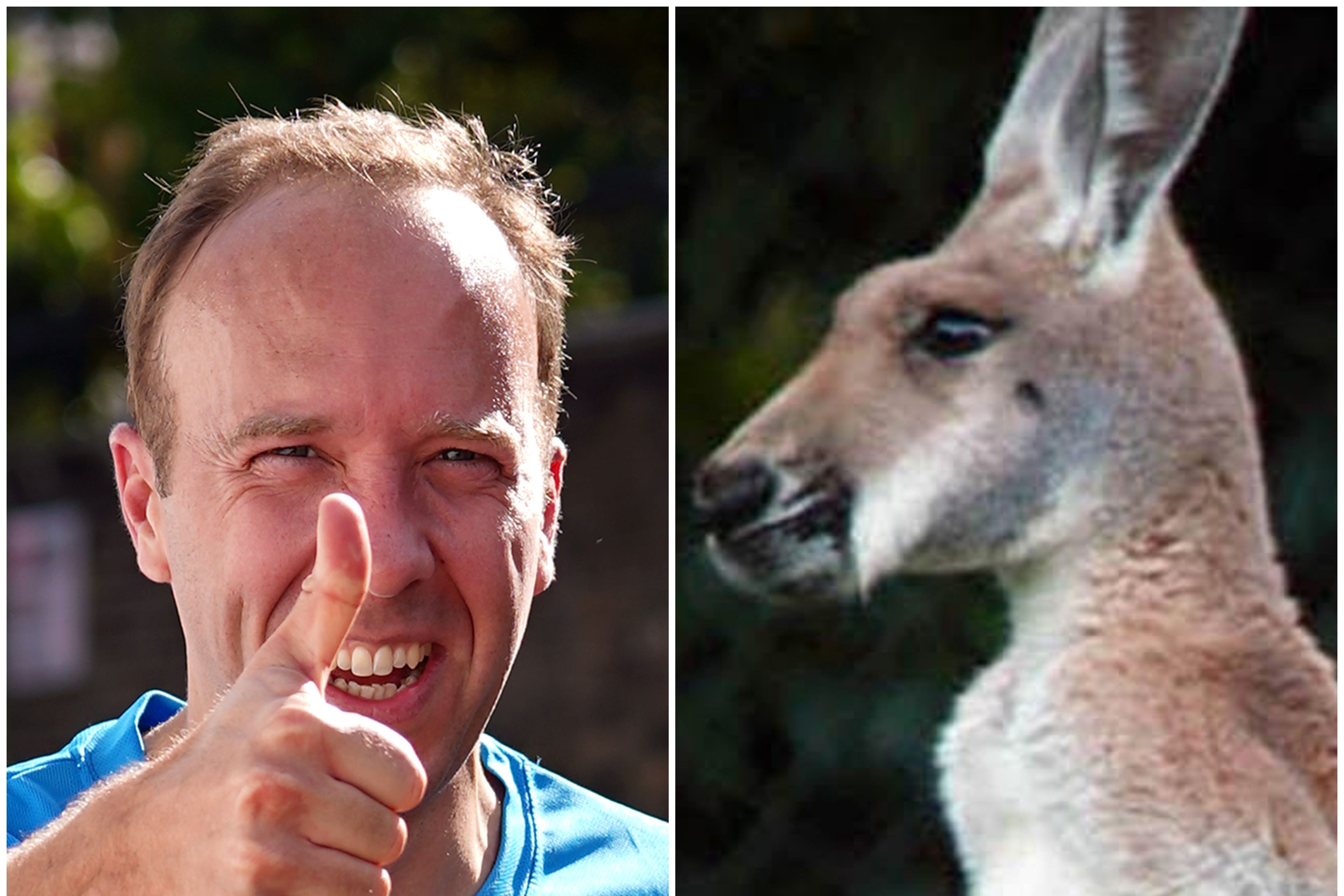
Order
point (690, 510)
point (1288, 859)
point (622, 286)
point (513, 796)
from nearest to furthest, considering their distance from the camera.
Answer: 1. point (1288, 859)
2. point (690, 510)
3. point (513, 796)
4. point (622, 286)

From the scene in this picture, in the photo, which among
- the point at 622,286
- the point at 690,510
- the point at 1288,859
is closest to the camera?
the point at 1288,859

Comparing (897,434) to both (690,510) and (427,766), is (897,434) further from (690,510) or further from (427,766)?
(427,766)

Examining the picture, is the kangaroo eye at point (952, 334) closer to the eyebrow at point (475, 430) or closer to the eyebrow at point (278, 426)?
the eyebrow at point (475, 430)

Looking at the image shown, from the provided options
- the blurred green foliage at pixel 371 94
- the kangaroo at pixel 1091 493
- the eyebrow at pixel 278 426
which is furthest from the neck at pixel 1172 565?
the blurred green foliage at pixel 371 94

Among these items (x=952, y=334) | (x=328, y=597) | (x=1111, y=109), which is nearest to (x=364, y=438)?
(x=328, y=597)

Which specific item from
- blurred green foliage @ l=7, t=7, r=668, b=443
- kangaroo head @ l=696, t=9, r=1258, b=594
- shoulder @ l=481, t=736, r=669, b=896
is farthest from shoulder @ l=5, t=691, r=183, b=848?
blurred green foliage @ l=7, t=7, r=668, b=443

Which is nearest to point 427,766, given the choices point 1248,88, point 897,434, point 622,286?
point 897,434

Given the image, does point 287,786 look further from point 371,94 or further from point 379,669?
point 371,94
